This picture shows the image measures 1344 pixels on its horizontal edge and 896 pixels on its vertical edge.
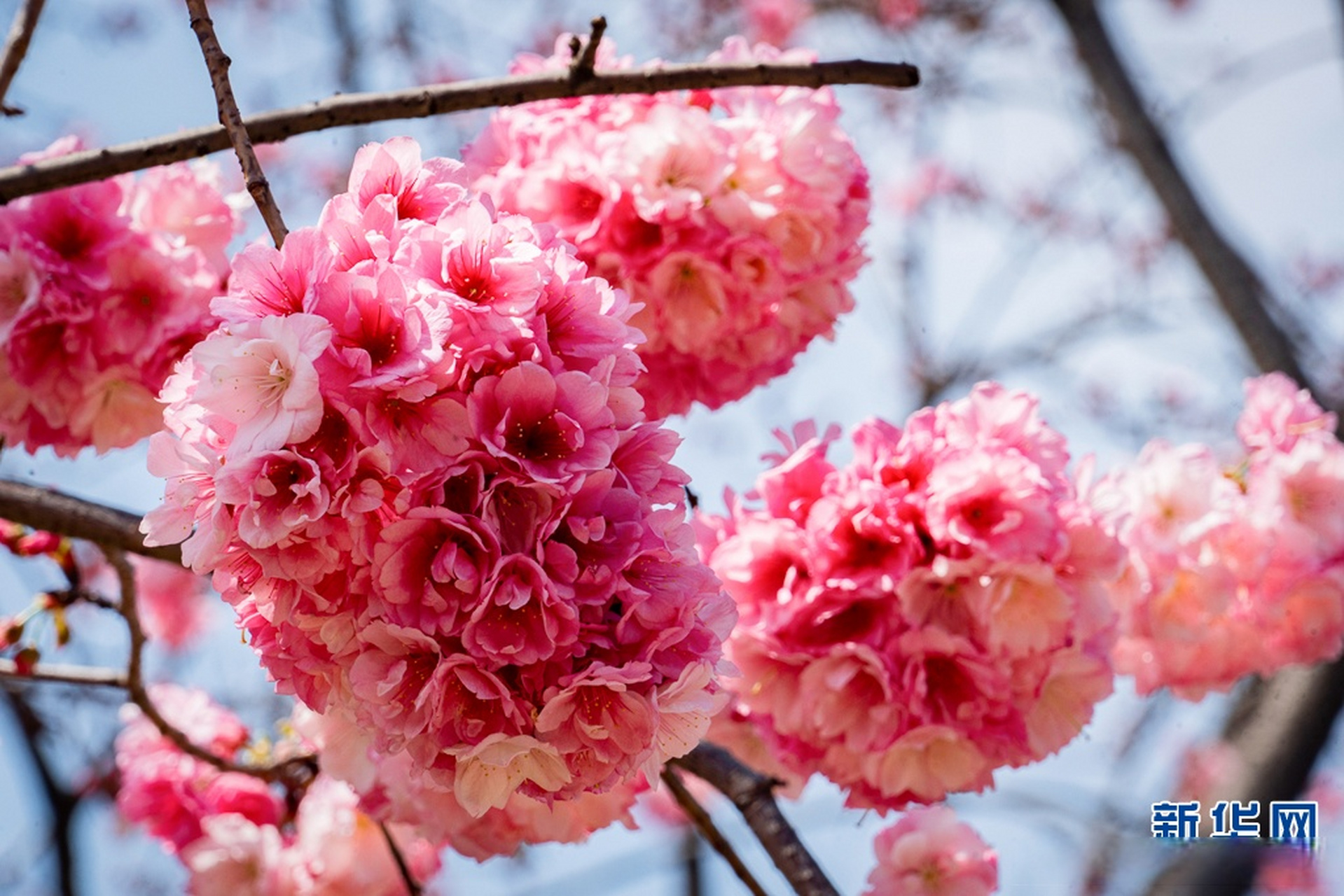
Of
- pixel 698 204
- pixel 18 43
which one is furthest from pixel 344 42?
pixel 698 204

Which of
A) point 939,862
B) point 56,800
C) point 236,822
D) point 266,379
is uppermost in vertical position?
point 56,800

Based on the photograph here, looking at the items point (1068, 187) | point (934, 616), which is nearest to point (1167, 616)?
point (934, 616)

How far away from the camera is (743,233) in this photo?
1.67 meters

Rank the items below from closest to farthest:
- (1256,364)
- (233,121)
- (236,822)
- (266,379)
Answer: (266,379)
(233,121)
(236,822)
(1256,364)

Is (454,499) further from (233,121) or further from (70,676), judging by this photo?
(70,676)

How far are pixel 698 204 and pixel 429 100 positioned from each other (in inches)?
14.8

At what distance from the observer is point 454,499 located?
94 centimetres

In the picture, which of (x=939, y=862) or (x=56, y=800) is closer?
(x=939, y=862)

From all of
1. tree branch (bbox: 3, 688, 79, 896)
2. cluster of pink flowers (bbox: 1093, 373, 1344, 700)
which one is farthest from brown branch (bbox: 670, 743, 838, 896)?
tree branch (bbox: 3, 688, 79, 896)

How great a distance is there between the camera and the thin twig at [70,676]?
2.12 meters

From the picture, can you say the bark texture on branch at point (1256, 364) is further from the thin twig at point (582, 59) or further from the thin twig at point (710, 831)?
the thin twig at point (582, 59)

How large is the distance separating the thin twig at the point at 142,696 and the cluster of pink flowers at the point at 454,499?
1072mm

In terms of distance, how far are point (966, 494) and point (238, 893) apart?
5.65 ft

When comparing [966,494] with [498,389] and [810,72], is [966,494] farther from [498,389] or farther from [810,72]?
[498,389]
